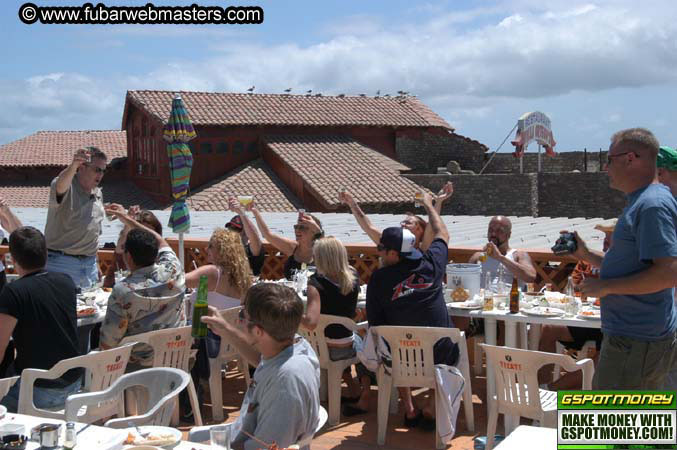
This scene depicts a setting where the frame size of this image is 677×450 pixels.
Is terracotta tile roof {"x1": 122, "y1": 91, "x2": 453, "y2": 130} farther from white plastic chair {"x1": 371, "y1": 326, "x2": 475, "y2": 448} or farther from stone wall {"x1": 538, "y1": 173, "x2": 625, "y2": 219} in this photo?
white plastic chair {"x1": 371, "y1": 326, "x2": 475, "y2": 448}

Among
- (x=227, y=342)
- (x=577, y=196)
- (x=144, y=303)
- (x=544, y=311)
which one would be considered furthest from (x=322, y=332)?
(x=577, y=196)

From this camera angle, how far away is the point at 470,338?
24.4ft

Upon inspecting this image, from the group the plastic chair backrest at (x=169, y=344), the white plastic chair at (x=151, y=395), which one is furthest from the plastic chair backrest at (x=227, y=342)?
the white plastic chair at (x=151, y=395)

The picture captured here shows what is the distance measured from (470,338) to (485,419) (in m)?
1.43

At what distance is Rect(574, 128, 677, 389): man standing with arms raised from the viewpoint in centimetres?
339

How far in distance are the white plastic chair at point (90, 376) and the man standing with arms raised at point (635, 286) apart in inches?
102

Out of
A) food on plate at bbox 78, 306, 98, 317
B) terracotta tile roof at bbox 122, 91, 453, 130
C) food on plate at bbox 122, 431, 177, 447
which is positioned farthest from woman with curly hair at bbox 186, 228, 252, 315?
terracotta tile roof at bbox 122, 91, 453, 130

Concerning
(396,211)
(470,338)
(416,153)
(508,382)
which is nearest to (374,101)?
(416,153)

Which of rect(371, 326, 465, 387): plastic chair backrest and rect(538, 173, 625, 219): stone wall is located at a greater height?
rect(538, 173, 625, 219): stone wall

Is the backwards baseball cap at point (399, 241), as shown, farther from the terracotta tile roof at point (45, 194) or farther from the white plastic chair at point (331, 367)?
the terracotta tile roof at point (45, 194)

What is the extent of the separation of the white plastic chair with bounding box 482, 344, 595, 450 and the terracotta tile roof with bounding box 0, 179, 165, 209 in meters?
27.9

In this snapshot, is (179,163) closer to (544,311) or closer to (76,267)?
(76,267)

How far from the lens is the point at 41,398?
14.7ft

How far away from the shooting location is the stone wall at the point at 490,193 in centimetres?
3108
